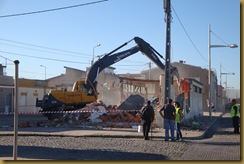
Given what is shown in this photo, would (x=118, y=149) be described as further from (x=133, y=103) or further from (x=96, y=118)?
(x=133, y=103)

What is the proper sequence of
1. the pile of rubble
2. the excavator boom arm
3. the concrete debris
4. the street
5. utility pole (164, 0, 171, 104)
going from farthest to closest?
the concrete debris, the excavator boom arm, the pile of rubble, utility pole (164, 0, 171, 104), the street

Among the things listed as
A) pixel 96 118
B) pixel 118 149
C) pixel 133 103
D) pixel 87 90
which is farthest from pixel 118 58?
pixel 118 149

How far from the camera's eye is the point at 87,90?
100 ft

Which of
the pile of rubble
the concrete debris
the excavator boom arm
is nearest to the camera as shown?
the pile of rubble

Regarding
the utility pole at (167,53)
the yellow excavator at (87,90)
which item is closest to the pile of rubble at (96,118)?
the yellow excavator at (87,90)

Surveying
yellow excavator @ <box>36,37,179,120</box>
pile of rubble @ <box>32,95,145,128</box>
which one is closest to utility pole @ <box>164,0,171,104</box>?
pile of rubble @ <box>32,95,145,128</box>

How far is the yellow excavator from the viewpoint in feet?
98.2

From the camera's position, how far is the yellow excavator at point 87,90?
2994 cm

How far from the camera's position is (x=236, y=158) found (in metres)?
11.7

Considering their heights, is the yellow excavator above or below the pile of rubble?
above

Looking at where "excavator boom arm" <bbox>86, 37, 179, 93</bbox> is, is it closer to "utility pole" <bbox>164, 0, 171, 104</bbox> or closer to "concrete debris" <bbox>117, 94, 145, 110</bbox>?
"concrete debris" <bbox>117, 94, 145, 110</bbox>

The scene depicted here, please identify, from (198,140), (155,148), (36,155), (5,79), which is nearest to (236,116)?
(198,140)

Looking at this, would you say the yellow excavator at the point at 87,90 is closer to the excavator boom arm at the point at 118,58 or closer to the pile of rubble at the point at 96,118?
the excavator boom arm at the point at 118,58

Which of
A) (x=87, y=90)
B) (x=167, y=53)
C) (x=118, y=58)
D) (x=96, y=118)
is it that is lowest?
(x=96, y=118)
